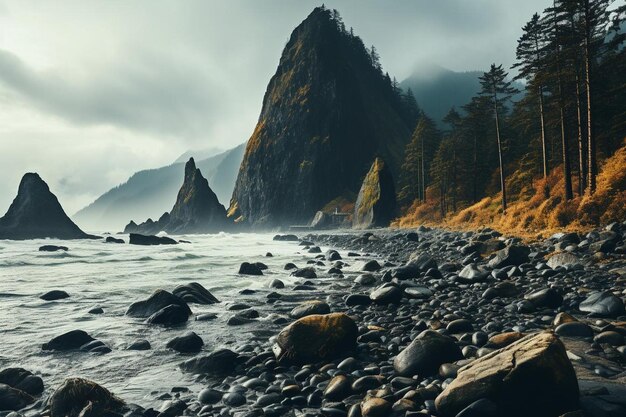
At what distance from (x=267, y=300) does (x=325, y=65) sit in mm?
99079

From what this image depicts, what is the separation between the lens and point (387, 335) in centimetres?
622

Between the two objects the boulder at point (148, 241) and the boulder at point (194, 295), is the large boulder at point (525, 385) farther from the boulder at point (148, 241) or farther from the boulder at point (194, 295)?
the boulder at point (148, 241)

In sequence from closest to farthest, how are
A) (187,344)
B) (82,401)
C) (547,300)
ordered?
(82,401)
(187,344)
(547,300)

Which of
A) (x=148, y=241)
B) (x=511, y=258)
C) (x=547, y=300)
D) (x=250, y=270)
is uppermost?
(x=511, y=258)

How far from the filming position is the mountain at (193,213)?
114500mm

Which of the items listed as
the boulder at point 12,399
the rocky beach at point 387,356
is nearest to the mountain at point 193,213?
the rocky beach at point 387,356

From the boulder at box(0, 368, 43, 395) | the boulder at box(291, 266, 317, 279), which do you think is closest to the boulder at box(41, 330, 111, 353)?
the boulder at box(0, 368, 43, 395)

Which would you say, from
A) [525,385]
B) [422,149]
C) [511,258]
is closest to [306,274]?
[511,258]

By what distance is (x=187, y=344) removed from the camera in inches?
248

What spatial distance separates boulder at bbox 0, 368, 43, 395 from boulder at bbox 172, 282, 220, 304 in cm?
499

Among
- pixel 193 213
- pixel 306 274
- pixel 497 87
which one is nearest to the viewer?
pixel 306 274

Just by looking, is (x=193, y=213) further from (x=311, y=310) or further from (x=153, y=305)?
(x=311, y=310)

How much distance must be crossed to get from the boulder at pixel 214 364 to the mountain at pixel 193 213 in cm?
11121

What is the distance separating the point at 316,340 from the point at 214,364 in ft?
5.15
